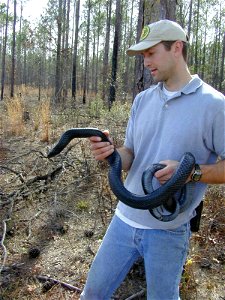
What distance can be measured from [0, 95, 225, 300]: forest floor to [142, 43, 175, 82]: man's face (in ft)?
5.92

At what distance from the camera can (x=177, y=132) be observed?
1.69m

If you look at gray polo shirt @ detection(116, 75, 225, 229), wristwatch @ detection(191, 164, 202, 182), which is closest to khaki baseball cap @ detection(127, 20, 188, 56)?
gray polo shirt @ detection(116, 75, 225, 229)

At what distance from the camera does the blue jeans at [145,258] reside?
173 centimetres

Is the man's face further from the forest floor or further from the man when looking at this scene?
the forest floor

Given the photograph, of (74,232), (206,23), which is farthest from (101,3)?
(74,232)

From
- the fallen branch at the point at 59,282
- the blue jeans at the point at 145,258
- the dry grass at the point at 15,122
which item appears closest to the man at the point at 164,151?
the blue jeans at the point at 145,258

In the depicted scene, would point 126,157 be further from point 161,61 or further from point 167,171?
point 161,61

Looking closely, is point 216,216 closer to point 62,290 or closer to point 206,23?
point 62,290

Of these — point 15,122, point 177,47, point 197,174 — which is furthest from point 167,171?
point 15,122

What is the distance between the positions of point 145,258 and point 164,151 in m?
0.55

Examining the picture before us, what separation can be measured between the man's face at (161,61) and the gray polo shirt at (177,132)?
0.11 metres

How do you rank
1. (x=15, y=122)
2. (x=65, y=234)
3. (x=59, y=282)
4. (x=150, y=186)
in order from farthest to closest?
(x=15, y=122), (x=65, y=234), (x=59, y=282), (x=150, y=186)

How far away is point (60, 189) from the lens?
15.9 feet

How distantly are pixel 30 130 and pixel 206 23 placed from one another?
2636 cm
